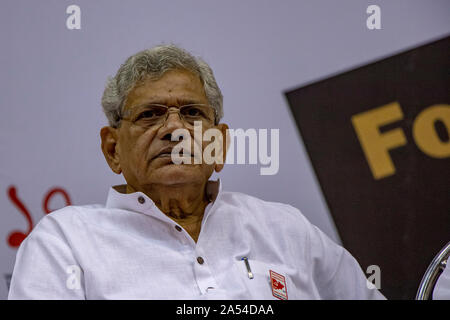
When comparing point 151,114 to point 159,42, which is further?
point 159,42

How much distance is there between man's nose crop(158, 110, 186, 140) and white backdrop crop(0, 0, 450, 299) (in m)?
0.29

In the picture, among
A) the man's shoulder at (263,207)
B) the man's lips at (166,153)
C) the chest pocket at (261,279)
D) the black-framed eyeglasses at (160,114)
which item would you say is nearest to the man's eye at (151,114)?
the black-framed eyeglasses at (160,114)

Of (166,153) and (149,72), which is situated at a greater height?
(149,72)

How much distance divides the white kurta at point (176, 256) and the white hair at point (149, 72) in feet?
0.90

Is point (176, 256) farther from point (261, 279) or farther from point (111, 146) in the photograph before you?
point (111, 146)

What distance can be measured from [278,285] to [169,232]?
35 centimetres

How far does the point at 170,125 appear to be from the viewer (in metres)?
1.53

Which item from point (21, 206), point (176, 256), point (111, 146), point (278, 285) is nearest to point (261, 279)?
point (278, 285)

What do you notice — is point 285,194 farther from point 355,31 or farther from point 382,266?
point 355,31

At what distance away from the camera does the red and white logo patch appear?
144 cm

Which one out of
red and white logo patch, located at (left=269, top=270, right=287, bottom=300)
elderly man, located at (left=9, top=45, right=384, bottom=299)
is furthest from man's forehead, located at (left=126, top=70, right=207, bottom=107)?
red and white logo patch, located at (left=269, top=270, right=287, bottom=300)

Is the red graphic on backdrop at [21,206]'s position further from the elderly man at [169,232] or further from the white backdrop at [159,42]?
the elderly man at [169,232]

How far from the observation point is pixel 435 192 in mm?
1880

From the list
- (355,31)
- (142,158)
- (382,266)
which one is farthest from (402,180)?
(142,158)
